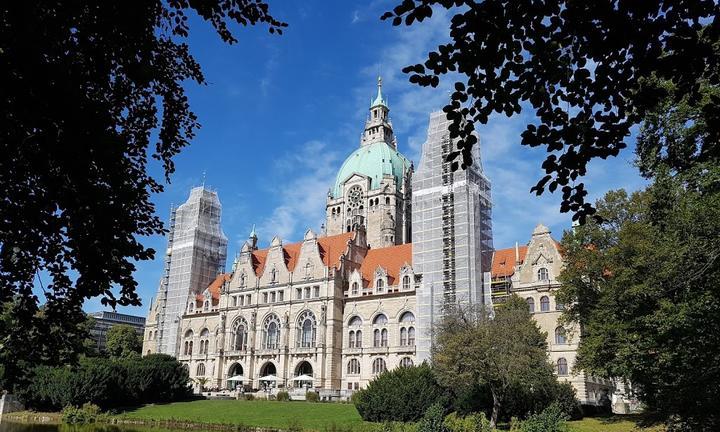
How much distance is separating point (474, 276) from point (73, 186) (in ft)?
148

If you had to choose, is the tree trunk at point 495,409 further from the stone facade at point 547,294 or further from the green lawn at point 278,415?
the stone facade at point 547,294

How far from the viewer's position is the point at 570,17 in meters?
6.19

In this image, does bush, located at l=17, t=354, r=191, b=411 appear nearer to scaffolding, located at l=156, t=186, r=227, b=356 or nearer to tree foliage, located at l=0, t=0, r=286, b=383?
scaffolding, located at l=156, t=186, r=227, b=356

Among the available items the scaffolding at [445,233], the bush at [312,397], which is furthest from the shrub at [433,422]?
the bush at [312,397]

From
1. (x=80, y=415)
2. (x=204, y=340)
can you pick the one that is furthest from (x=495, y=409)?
(x=204, y=340)

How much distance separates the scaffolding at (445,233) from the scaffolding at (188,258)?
31323mm

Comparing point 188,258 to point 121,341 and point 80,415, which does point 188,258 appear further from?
point 80,415

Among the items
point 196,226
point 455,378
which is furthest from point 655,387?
point 196,226

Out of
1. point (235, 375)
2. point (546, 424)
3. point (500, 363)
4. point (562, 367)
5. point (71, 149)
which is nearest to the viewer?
point (71, 149)

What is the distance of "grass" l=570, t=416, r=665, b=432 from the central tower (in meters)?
41.9

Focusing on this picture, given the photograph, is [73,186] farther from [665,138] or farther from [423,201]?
[423,201]

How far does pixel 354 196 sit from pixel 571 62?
7434 cm

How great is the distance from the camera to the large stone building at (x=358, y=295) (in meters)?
51.8

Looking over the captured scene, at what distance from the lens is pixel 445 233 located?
5488 centimetres
